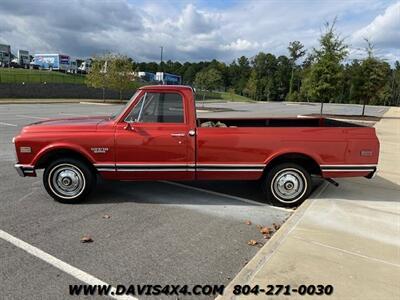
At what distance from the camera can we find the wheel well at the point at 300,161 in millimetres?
5973

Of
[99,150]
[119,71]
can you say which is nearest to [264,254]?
[99,150]

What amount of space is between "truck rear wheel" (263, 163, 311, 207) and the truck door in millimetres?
1249

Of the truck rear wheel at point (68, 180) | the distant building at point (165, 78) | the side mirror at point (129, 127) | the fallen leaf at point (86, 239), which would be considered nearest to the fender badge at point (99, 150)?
the truck rear wheel at point (68, 180)

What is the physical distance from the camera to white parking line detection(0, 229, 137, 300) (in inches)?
143

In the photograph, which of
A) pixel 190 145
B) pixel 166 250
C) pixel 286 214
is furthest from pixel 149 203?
pixel 286 214

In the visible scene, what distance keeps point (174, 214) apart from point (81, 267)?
1.88 metres

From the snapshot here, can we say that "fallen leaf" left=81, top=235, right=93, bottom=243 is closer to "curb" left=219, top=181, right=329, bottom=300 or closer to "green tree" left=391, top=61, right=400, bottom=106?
"curb" left=219, top=181, right=329, bottom=300

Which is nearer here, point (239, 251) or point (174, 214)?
point (239, 251)

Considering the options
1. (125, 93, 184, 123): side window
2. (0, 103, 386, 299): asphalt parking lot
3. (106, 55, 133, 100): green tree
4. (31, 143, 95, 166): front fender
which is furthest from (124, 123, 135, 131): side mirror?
(106, 55, 133, 100): green tree

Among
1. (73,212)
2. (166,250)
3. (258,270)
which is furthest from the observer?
(73,212)

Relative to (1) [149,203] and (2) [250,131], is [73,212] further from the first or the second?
(2) [250,131]

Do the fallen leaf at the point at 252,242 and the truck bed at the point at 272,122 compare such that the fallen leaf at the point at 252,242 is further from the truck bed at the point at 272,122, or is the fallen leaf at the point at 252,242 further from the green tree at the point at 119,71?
the green tree at the point at 119,71

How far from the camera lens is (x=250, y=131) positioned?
5.85 meters

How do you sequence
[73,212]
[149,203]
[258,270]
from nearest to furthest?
[258,270] → [73,212] → [149,203]
